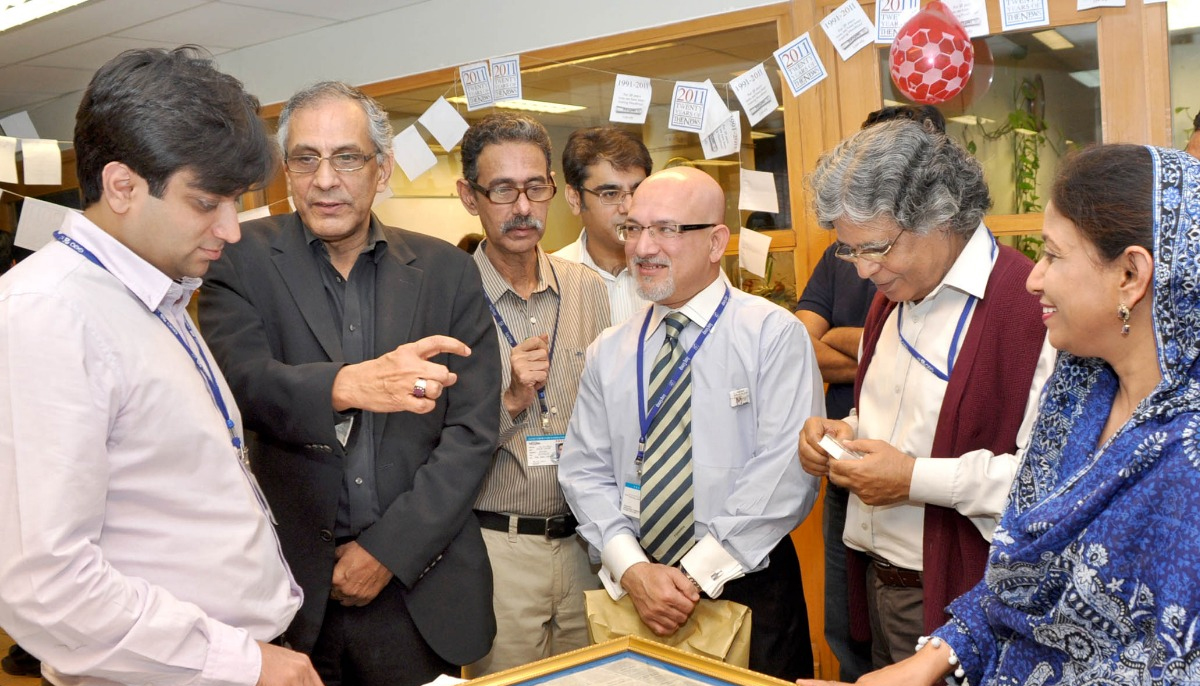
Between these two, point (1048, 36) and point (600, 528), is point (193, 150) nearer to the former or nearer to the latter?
point (600, 528)

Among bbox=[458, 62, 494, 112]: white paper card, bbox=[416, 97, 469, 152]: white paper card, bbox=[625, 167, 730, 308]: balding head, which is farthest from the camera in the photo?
bbox=[458, 62, 494, 112]: white paper card

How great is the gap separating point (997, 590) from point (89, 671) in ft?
4.48

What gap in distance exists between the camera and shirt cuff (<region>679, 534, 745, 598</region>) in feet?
7.52

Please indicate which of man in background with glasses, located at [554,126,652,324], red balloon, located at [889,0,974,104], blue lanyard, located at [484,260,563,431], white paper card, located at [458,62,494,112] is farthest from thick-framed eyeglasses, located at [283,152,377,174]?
white paper card, located at [458,62,494,112]

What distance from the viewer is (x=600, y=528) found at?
2.45 metres

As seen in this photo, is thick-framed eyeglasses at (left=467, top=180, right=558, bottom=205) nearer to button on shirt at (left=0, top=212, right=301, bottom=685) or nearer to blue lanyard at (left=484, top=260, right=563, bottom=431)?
blue lanyard at (left=484, top=260, right=563, bottom=431)

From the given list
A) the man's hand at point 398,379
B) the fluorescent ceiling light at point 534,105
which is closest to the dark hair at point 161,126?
the man's hand at point 398,379

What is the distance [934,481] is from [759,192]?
250 centimetres

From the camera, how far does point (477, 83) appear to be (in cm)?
488

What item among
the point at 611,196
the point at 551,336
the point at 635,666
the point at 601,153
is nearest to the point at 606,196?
the point at 611,196

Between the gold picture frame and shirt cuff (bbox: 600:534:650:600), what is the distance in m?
0.64

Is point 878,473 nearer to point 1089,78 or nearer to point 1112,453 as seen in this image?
point 1112,453

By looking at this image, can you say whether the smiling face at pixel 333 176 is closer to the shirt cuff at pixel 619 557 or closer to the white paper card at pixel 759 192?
the shirt cuff at pixel 619 557

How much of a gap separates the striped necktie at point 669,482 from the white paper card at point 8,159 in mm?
2897
